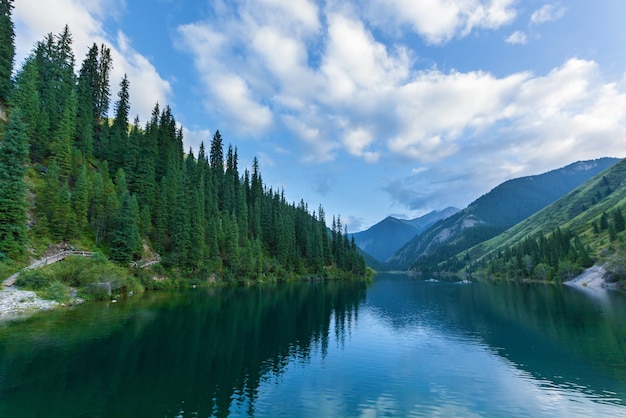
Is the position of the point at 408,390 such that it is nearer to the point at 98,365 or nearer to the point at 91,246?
the point at 98,365

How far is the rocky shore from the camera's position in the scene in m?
41.0

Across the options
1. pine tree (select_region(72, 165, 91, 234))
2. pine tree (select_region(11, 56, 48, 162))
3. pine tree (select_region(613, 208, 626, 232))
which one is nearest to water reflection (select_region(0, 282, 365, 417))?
pine tree (select_region(72, 165, 91, 234))

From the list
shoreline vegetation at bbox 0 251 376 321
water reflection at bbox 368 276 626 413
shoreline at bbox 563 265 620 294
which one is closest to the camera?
water reflection at bbox 368 276 626 413

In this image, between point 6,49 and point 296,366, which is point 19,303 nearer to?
point 296,366

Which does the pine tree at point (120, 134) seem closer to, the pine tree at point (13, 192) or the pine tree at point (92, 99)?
the pine tree at point (92, 99)

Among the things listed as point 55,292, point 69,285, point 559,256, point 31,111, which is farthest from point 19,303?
point 559,256

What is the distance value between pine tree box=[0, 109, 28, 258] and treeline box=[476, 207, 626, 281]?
16413 centimetres

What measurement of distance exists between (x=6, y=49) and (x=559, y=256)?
215246 millimetres

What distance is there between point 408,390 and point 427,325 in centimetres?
3022

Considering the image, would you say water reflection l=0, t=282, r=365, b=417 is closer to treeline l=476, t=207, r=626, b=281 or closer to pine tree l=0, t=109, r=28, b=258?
pine tree l=0, t=109, r=28, b=258

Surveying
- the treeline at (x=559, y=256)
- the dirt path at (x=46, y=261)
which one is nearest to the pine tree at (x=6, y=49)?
the dirt path at (x=46, y=261)

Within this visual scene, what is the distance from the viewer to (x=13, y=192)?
51.4 m

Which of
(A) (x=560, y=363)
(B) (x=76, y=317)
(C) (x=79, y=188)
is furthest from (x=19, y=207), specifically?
(A) (x=560, y=363)

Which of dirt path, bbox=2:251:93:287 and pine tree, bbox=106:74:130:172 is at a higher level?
pine tree, bbox=106:74:130:172
